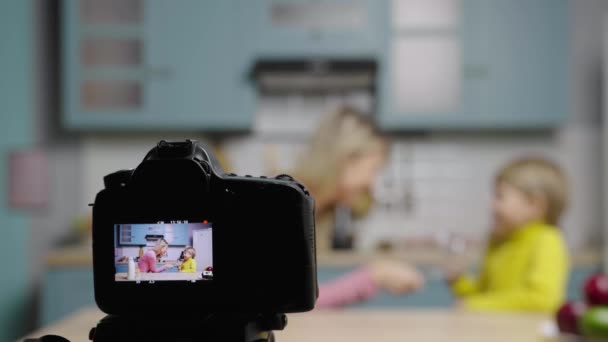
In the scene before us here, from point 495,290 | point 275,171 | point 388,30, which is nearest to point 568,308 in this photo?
point 495,290

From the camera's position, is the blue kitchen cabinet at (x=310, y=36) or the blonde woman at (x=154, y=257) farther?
the blue kitchen cabinet at (x=310, y=36)

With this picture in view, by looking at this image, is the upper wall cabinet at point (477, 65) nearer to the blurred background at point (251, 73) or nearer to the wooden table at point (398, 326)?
the blurred background at point (251, 73)

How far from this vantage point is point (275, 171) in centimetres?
260

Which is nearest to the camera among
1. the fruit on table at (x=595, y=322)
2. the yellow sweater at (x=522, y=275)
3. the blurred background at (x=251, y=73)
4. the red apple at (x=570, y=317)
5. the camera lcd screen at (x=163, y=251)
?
the camera lcd screen at (x=163, y=251)

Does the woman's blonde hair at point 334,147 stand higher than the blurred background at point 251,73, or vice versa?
the blurred background at point 251,73

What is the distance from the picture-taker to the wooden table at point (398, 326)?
0.85 meters

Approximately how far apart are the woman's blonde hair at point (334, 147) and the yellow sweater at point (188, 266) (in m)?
2.06

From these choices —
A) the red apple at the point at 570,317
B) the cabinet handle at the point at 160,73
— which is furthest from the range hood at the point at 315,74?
the red apple at the point at 570,317

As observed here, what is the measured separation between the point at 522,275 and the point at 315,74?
4.16ft

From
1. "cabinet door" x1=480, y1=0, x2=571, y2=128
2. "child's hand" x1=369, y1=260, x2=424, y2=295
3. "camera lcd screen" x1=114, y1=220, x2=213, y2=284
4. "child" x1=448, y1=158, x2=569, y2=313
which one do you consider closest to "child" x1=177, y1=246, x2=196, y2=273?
"camera lcd screen" x1=114, y1=220, x2=213, y2=284

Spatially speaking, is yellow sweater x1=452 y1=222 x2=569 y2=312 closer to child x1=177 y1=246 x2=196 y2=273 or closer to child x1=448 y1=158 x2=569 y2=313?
child x1=448 y1=158 x2=569 y2=313

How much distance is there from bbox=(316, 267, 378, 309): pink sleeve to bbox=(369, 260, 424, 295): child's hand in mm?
31

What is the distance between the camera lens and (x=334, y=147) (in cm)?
258

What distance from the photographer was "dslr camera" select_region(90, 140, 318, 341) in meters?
0.50
